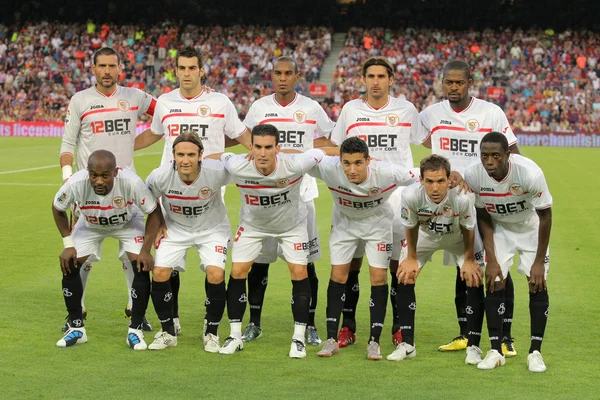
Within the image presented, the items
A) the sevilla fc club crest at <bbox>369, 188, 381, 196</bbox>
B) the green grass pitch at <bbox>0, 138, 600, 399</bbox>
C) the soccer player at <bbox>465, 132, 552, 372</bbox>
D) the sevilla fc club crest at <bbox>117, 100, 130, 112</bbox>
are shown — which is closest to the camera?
the green grass pitch at <bbox>0, 138, 600, 399</bbox>

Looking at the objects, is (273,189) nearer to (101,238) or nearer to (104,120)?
(101,238)

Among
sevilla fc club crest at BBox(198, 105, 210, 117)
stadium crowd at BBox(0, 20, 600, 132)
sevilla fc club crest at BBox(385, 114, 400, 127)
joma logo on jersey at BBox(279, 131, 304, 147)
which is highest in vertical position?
stadium crowd at BBox(0, 20, 600, 132)

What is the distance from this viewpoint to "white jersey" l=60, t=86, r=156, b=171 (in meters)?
9.14

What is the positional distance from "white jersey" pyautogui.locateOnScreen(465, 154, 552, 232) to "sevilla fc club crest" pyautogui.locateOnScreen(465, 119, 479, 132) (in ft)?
2.66

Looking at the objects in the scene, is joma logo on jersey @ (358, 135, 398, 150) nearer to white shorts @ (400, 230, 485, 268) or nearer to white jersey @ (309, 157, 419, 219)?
white jersey @ (309, 157, 419, 219)

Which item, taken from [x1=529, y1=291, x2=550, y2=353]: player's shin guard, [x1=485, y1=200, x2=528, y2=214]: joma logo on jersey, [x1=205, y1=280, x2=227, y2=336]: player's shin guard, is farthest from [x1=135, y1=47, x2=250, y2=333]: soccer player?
[x1=529, y1=291, x2=550, y2=353]: player's shin guard

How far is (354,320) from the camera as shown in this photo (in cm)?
854

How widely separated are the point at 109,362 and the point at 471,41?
4264 cm

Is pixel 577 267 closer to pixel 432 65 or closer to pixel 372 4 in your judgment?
pixel 432 65

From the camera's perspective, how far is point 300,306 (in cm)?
802

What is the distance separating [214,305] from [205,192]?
1.02m

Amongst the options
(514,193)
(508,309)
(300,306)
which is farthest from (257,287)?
(514,193)

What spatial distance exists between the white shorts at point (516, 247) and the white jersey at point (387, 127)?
1324 mm

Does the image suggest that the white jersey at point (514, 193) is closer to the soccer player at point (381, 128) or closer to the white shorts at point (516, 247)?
the white shorts at point (516, 247)
